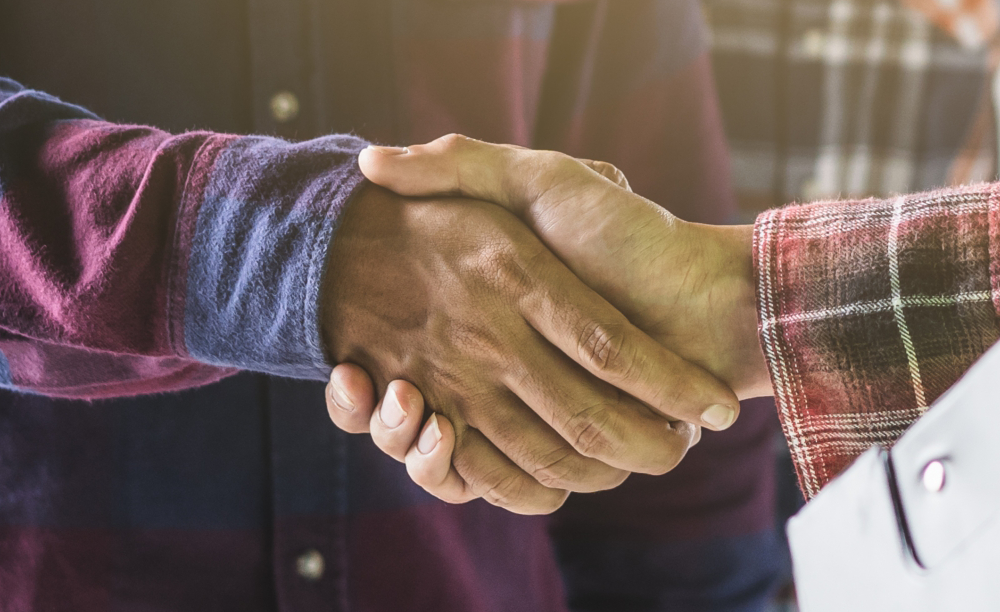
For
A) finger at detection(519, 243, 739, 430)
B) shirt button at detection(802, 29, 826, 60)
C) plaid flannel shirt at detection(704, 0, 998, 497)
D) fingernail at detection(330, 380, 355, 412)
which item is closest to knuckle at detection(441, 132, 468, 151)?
finger at detection(519, 243, 739, 430)

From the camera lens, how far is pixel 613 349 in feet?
1.79

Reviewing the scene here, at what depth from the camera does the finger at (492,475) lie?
601 mm

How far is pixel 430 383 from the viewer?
0.58 metres

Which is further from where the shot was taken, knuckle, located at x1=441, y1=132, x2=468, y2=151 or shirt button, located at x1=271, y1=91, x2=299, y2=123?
shirt button, located at x1=271, y1=91, x2=299, y2=123

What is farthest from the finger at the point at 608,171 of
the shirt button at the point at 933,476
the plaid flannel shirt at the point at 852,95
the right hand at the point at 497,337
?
the plaid flannel shirt at the point at 852,95

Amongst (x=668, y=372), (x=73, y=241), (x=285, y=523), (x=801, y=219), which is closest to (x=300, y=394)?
(x=285, y=523)

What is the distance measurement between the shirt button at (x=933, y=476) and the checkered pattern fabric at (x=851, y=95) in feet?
4.04

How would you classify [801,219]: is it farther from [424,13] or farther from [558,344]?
[424,13]

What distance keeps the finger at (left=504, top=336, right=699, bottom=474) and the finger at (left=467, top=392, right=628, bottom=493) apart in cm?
1

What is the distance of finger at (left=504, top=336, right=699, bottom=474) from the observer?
1.86 feet

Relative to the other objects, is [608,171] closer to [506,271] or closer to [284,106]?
[506,271]

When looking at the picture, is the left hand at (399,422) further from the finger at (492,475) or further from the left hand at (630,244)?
the left hand at (630,244)

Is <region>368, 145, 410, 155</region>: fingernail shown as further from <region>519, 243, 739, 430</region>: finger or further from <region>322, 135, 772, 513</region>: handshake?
<region>519, 243, 739, 430</region>: finger

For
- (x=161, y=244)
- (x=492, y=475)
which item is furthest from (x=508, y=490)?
(x=161, y=244)
